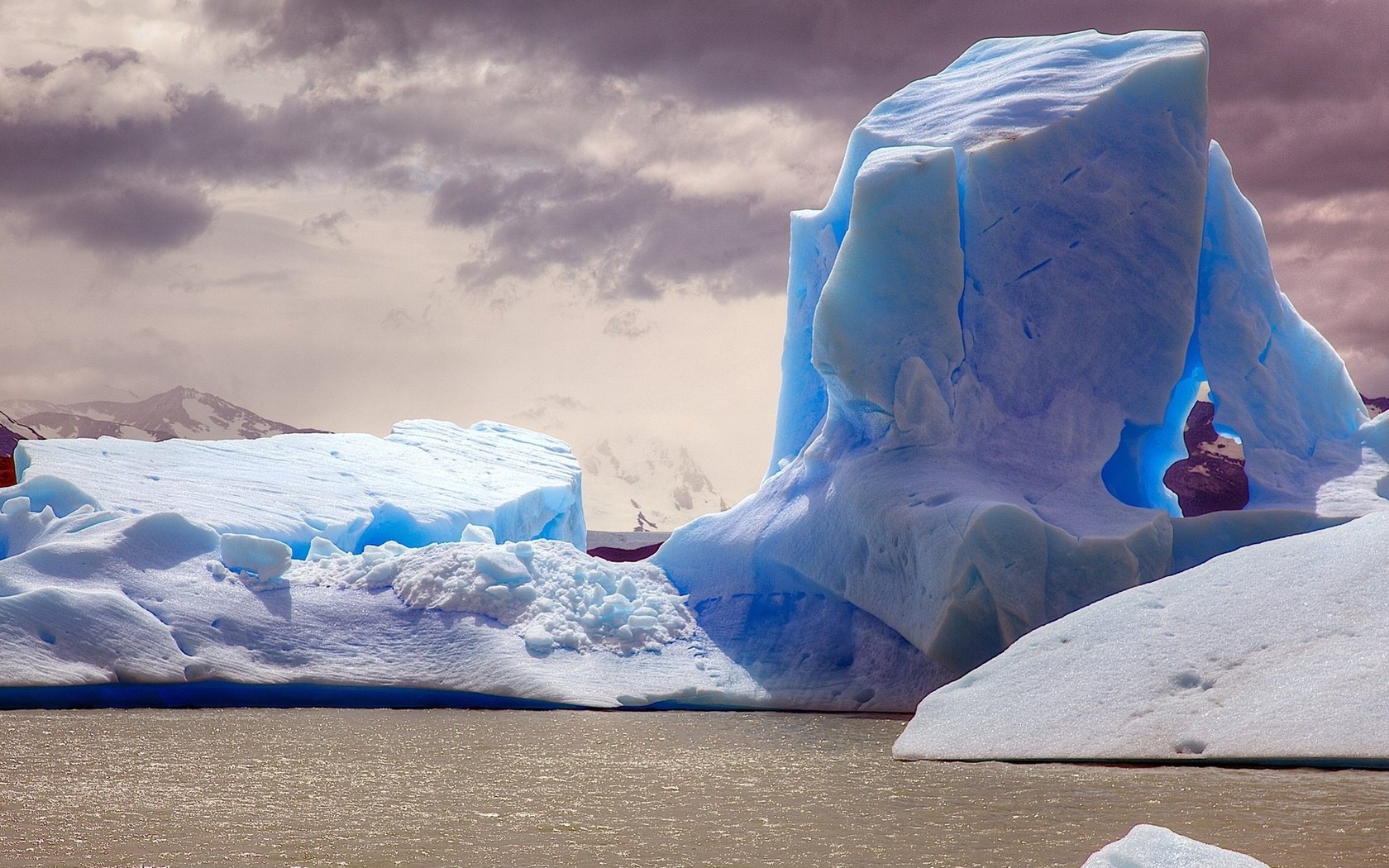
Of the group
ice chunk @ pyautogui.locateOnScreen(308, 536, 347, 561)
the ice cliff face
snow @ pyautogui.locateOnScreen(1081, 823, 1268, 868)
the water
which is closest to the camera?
snow @ pyautogui.locateOnScreen(1081, 823, 1268, 868)

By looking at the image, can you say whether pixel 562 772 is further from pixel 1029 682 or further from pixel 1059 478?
pixel 1059 478

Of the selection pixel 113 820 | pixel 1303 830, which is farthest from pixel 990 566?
pixel 113 820

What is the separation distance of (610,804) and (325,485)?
22.3 ft

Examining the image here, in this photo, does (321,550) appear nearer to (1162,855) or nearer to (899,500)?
(899,500)

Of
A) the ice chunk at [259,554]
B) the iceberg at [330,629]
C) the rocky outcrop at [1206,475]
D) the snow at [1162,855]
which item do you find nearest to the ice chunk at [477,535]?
the iceberg at [330,629]

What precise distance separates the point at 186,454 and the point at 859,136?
5825 millimetres

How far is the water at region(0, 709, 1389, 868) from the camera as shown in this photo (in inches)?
116

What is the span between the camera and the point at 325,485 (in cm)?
994

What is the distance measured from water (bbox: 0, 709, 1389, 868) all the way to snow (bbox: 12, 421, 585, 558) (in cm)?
343

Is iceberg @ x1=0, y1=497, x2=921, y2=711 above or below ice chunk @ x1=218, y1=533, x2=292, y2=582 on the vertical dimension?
below

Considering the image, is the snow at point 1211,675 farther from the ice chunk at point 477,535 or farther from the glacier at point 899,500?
the ice chunk at point 477,535

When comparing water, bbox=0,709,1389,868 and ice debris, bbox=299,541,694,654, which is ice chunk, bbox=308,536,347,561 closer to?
ice debris, bbox=299,541,694,654

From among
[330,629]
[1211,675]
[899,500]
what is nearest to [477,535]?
[330,629]

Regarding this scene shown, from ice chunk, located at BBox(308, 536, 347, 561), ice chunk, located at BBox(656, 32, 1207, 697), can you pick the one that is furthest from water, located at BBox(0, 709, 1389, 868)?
ice chunk, located at BBox(308, 536, 347, 561)
